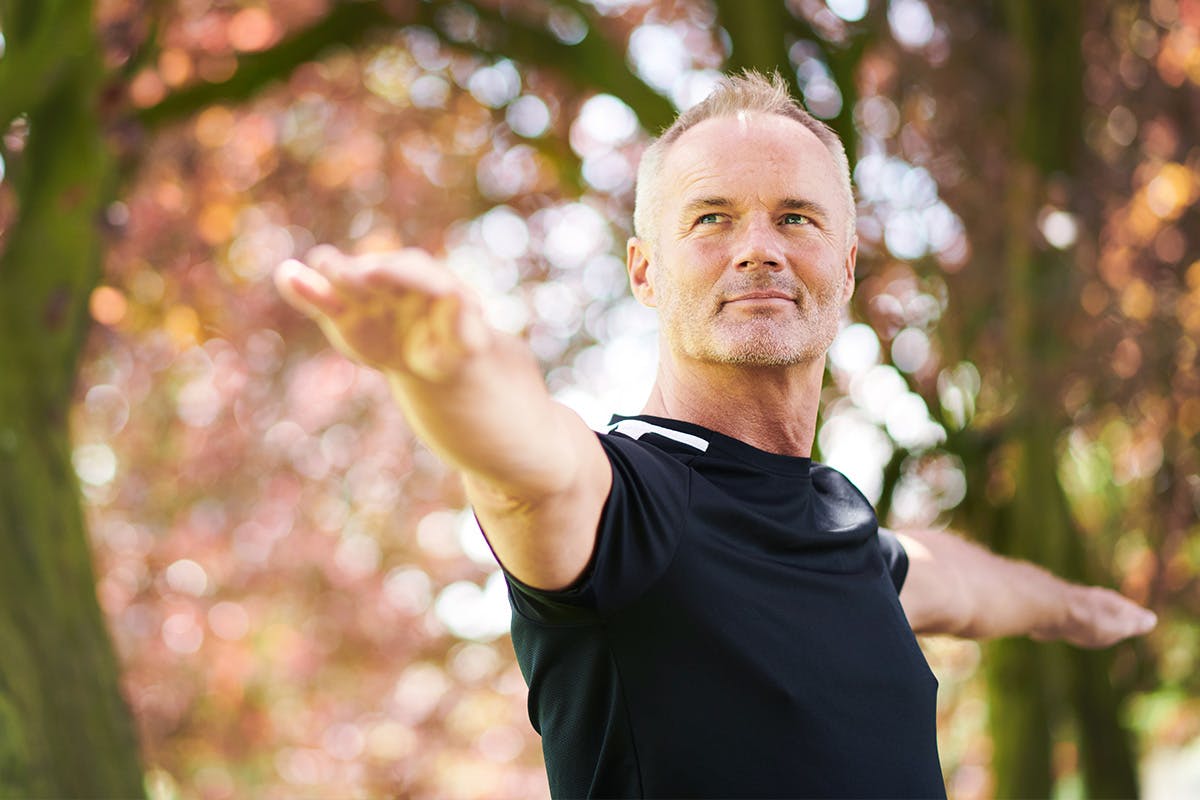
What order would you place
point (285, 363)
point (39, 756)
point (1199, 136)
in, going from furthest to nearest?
point (285, 363)
point (1199, 136)
point (39, 756)

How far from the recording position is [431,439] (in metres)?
1.37

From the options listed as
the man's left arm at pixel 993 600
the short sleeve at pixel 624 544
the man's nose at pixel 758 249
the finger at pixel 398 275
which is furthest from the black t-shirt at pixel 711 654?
the man's left arm at pixel 993 600

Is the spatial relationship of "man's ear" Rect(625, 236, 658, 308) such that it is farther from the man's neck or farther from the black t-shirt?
the black t-shirt

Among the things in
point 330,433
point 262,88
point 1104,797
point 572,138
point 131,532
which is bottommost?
point 1104,797

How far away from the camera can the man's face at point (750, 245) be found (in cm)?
194

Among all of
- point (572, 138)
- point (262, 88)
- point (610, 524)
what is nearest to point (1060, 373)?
point (572, 138)

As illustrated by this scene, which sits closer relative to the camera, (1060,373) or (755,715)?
(755,715)

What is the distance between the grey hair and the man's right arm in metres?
0.70

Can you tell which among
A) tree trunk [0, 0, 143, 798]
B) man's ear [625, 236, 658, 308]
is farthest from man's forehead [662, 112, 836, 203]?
tree trunk [0, 0, 143, 798]

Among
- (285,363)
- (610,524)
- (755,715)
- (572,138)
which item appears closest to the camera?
(610,524)

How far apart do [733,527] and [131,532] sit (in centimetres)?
770

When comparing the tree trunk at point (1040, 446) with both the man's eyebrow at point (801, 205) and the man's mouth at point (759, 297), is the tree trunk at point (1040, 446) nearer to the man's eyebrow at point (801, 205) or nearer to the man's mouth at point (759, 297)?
the man's eyebrow at point (801, 205)

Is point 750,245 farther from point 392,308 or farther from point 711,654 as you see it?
point 392,308

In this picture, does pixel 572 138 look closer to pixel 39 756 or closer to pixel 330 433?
pixel 330 433
